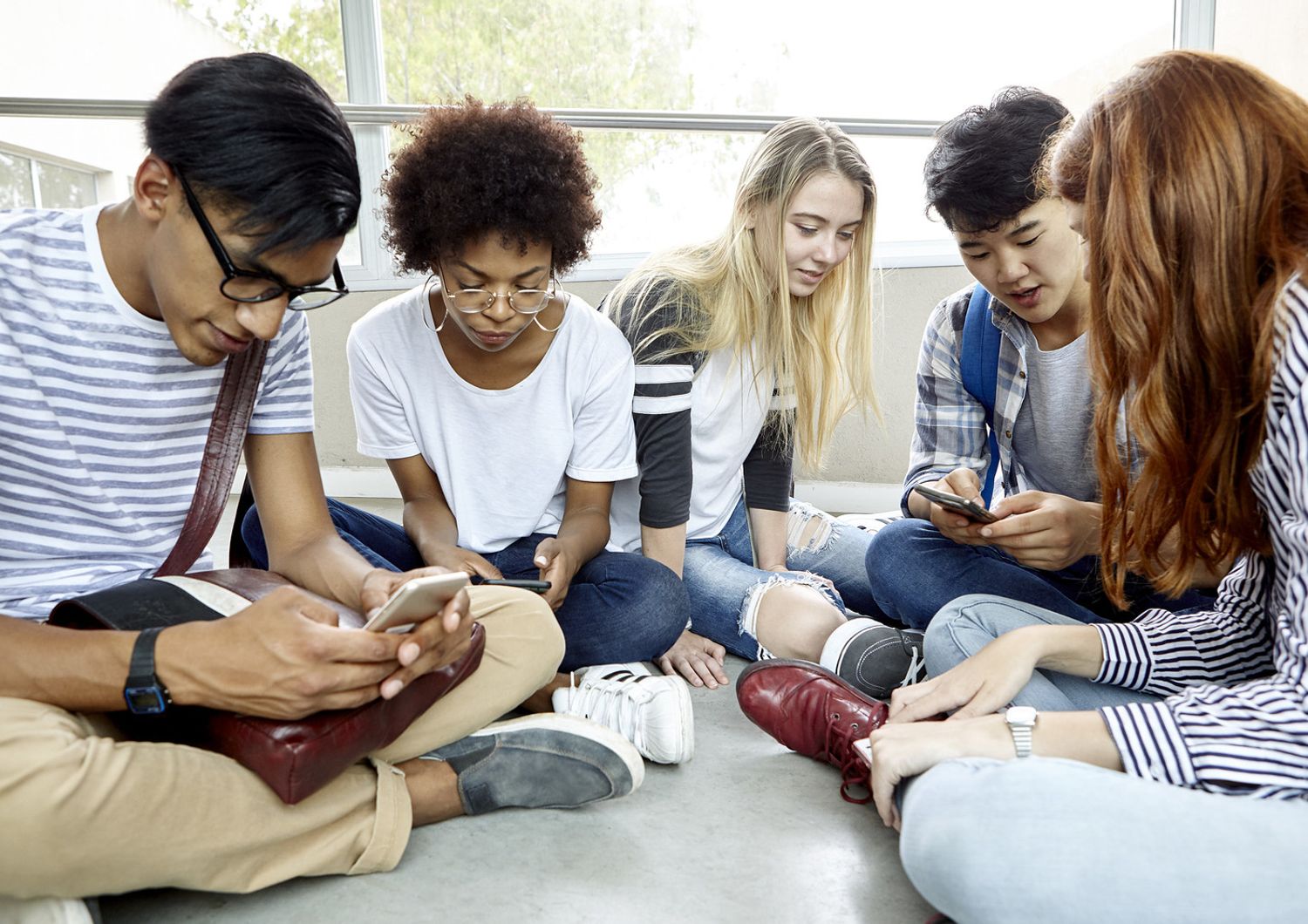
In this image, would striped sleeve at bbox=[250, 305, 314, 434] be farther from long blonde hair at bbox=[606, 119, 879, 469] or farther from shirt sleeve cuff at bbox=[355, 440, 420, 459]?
long blonde hair at bbox=[606, 119, 879, 469]

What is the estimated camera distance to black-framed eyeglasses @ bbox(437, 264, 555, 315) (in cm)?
161

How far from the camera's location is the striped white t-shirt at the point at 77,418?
1.19 meters

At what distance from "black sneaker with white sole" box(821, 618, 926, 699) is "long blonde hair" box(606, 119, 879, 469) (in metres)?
0.52

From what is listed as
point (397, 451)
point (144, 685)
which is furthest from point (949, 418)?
point (144, 685)

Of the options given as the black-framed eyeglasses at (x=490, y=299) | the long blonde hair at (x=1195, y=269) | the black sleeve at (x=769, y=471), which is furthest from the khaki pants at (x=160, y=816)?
the black sleeve at (x=769, y=471)

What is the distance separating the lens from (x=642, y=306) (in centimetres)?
195

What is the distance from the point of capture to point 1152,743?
956 millimetres

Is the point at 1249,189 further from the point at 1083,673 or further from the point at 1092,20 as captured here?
the point at 1092,20

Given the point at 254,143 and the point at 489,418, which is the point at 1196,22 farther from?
the point at 254,143

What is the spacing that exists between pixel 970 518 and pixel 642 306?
29.5 inches

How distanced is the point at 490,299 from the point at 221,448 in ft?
1.56

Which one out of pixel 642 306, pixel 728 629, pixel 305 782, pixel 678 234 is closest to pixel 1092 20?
pixel 678 234

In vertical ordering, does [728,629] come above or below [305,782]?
below

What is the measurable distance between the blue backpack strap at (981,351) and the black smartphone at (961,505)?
1.09 feet
